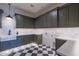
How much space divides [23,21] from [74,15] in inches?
26.9

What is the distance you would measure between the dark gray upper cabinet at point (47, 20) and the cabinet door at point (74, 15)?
203 mm

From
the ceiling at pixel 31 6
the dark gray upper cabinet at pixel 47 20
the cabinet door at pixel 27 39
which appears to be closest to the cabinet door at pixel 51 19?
the dark gray upper cabinet at pixel 47 20

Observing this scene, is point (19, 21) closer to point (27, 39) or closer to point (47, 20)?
point (27, 39)

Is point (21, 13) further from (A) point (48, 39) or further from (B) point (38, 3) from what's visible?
(A) point (48, 39)

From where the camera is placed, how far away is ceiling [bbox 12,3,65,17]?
38.6 inches

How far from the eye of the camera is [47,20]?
3.36 feet

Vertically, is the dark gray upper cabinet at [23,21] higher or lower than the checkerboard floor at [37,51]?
higher

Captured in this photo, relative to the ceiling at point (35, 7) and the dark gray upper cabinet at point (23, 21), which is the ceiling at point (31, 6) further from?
the dark gray upper cabinet at point (23, 21)

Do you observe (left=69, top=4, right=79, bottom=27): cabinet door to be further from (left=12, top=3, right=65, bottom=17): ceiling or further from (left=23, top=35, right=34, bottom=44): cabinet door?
(left=23, top=35, right=34, bottom=44): cabinet door

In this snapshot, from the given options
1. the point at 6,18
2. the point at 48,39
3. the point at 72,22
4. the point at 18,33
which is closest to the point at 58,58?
the point at 48,39

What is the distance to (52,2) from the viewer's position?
3.18ft

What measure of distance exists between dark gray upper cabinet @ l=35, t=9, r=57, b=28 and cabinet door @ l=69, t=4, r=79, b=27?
20 cm

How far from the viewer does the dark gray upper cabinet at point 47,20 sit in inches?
39.4

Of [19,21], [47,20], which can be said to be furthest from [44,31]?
[19,21]
